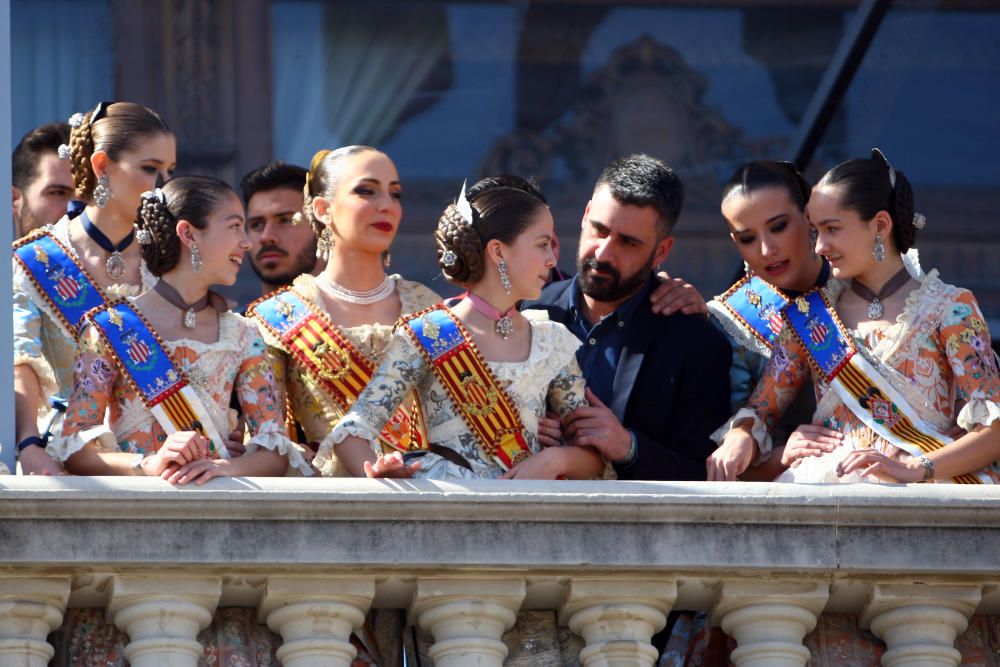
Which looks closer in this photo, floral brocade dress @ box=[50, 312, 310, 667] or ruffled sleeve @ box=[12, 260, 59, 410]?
floral brocade dress @ box=[50, 312, 310, 667]

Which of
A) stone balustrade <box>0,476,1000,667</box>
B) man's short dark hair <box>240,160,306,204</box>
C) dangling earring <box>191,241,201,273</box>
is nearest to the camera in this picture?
stone balustrade <box>0,476,1000,667</box>

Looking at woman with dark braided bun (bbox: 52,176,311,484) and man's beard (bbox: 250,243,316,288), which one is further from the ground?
man's beard (bbox: 250,243,316,288)

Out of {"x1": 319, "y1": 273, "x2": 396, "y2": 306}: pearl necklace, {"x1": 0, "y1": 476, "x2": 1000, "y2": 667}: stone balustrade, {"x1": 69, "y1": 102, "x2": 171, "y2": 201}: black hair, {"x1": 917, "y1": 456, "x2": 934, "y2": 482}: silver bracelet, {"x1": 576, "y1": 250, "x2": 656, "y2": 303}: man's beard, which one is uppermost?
{"x1": 69, "y1": 102, "x2": 171, "y2": 201}: black hair

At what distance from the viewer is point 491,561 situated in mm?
6172

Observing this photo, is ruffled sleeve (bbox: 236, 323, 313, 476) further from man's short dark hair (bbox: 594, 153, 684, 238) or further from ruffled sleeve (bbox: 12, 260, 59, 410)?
man's short dark hair (bbox: 594, 153, 684, 238)

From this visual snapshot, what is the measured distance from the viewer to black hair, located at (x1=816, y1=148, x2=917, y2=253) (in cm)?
709

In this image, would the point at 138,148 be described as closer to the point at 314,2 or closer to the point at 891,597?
the point at 891,597

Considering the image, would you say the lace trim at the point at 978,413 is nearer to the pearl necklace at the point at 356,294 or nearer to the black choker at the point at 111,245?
the pearl necklace at the point at 356,294

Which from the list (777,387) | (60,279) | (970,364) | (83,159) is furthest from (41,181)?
(970,364)

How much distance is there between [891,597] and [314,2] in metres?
5.62

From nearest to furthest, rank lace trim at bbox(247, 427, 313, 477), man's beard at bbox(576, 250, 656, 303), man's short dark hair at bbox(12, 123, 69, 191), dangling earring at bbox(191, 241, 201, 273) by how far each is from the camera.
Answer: lace trim at bbox(247, 427, 313, 477) < dangling earring at bbox(191, 241, 201, 273) < man's beard at bbox(576, 250, 656, 303) < man's short dark hair at bbox(12, 123, 69, 191)

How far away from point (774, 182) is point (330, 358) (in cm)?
142

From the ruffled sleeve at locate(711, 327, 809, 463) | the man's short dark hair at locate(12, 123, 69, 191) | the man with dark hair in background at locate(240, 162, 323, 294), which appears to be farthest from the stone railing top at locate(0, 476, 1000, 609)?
the man's short dark hair at locate(12, 123, 69, 191)

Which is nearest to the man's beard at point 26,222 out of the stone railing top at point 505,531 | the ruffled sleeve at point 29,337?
the ruffled sleeve at point 29,337
